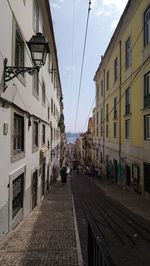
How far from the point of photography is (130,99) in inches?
849

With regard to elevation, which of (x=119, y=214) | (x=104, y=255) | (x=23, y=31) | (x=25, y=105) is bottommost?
(x=119, y=214)

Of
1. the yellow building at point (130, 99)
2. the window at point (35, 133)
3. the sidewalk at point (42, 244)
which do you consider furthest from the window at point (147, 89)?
the sidewalk at point (42, 244)

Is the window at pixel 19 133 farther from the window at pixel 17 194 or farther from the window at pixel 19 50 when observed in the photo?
the window at pixel 19 50

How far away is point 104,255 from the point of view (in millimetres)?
2920

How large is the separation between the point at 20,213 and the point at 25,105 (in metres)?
3.44

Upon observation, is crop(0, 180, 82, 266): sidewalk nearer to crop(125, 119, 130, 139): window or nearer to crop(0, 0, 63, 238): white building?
crop(0, 0, 63, 238): white building

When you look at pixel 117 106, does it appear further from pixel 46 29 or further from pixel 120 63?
pixel 46 29

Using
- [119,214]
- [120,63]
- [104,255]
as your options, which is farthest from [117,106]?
[104,255]

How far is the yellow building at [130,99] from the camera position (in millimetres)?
17953

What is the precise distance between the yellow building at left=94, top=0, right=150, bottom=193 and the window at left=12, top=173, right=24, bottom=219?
9.56 metres

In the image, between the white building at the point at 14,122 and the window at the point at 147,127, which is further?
the window at the point at 147,127

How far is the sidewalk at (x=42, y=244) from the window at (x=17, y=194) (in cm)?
45

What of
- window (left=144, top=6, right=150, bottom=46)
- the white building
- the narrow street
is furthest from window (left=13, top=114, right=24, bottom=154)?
window (left=144, top=6, right=150, bottom=46)

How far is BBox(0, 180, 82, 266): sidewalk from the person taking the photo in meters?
5.55
